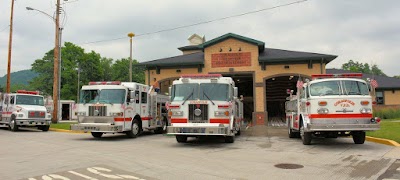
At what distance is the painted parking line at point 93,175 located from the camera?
288 inches

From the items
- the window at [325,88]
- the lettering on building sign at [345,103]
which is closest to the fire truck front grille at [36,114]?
the window at [325,88]

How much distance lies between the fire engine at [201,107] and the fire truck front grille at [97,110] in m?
3.68

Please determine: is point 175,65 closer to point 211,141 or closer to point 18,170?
point 211,141

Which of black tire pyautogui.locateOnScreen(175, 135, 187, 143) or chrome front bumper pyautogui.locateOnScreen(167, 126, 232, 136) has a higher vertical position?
chrome front bumper pyautogui.locateOnScreen(167, 126, 232, 136)

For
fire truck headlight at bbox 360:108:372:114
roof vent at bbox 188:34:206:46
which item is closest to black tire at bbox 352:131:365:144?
fire truck headlight at bbox 360:108:372:114

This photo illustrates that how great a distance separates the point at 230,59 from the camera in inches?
1110

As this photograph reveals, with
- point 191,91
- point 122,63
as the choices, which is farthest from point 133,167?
point 122,63

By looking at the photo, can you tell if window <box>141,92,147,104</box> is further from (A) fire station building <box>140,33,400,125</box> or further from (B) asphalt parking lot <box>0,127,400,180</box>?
(A) fire station building <box>140,33,400,125</box>

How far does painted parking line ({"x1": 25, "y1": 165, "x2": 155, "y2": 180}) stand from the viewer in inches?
288

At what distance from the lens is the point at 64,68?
6262cm

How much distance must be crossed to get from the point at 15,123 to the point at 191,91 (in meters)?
13.3

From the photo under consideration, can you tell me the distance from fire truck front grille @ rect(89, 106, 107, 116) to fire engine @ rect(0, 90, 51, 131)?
298 inches

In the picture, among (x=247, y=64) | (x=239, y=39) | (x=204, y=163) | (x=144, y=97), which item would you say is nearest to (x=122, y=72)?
(x=239, y=39)

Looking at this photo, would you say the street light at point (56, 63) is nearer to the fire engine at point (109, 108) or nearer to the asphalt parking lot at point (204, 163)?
the fire engine at point (109, 108)
